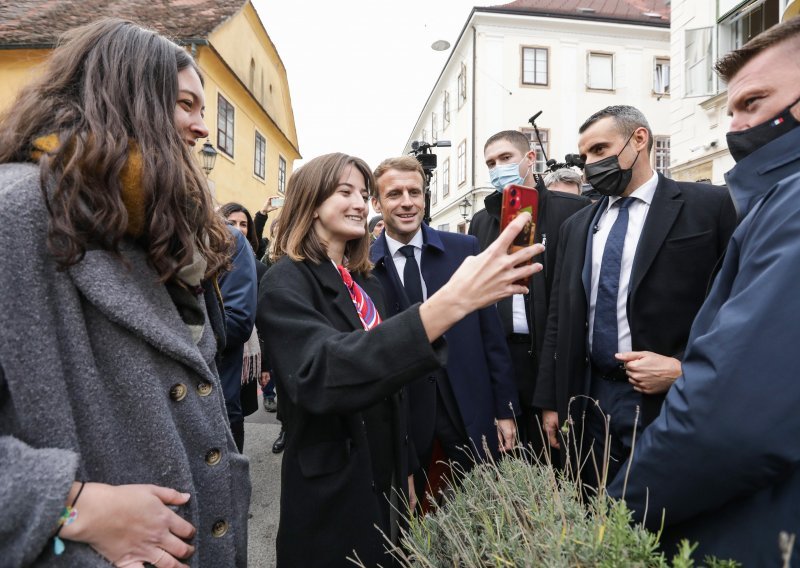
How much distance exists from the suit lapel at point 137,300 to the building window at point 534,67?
21.8 metres

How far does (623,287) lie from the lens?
231 centimetres

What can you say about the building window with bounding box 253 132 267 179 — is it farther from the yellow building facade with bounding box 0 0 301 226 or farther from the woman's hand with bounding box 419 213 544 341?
the woman's hand with bounding box 419 213 544 341

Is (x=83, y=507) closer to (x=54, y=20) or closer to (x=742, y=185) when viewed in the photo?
(x=742, y=185)

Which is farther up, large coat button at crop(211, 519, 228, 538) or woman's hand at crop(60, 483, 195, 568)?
woman's hand at crop(60, 483, 195, 568)

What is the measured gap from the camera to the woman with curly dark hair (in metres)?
0.84

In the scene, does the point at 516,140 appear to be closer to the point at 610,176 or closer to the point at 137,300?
the point at 610,176

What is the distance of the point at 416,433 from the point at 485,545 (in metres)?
1.46

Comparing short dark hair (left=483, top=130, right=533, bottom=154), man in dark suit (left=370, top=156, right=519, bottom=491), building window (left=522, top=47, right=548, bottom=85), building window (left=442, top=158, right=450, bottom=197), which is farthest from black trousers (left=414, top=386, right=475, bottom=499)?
building window (left=442, top=158, right=450, bottom=197)

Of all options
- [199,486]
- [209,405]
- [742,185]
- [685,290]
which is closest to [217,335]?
[209,405]

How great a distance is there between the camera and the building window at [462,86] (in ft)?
71.8

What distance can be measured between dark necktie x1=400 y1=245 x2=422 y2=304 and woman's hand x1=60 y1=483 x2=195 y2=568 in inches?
70.0

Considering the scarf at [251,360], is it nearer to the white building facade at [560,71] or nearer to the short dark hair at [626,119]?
the short dark hair at [626,119]

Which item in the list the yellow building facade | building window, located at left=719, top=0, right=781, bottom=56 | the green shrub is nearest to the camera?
the green shrub

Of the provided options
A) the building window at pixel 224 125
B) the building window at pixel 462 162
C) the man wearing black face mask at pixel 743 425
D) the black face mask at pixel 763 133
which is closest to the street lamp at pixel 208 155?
the building window at pixel 224 125
